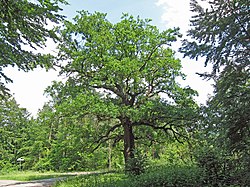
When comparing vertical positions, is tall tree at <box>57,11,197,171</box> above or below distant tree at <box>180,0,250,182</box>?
above

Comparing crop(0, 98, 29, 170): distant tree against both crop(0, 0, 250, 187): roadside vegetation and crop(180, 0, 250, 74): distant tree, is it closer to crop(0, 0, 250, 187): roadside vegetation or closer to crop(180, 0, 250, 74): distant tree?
crop(0, 0, 250, 187): roadside vegetation

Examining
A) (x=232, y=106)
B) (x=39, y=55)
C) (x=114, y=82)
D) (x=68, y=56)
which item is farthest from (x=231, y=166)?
(x=68, y=56)

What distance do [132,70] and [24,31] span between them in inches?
330

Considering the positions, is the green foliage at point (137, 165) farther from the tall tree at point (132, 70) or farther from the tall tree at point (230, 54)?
the tall tree at point (230, 54)

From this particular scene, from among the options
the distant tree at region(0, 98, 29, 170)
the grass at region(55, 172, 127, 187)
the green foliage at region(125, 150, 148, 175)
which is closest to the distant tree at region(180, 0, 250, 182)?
the grass at region(55, 172, 127, 187)

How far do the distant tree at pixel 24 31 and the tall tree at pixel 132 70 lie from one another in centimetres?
757

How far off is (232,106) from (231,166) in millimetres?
1931

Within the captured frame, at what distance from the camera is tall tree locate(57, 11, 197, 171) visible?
12.8 metres

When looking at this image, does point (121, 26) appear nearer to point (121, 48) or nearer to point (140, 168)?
point (121, 48)

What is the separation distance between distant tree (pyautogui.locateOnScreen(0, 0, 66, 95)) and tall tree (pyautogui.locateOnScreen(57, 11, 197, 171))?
7.57m

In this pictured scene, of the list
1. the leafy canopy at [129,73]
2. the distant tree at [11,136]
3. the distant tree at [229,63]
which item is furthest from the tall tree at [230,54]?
the distant tree at [11,136]

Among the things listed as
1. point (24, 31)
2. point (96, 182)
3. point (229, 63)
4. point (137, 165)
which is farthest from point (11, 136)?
point (229, 63)

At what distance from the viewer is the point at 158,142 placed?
594 inches

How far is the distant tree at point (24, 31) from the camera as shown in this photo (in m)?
3.83
